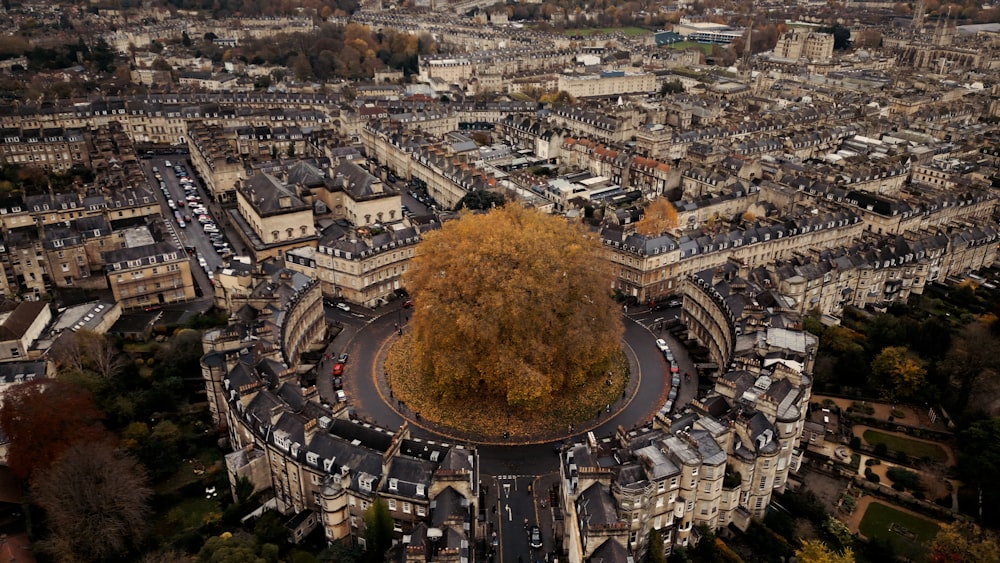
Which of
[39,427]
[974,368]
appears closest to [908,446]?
[974,368]

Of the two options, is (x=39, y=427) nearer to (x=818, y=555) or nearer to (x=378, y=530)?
(x=378, y=530)

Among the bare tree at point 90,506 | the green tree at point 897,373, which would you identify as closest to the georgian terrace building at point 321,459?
the bare tree at point 90,506

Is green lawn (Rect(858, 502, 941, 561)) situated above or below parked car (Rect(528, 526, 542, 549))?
below

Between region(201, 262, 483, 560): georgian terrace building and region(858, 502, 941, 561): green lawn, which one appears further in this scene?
region(858, 502, 941, 561): green lawn

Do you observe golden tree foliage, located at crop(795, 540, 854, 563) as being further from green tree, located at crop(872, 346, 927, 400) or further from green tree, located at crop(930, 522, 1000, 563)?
green tree, located at crop(872, 346, 927, 400)

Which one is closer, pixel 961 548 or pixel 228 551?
pixel 228 551

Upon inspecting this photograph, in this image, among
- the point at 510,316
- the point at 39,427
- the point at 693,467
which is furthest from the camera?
the point at 510,316

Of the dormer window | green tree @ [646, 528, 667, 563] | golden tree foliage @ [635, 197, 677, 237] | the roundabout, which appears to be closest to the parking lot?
the roundabout
